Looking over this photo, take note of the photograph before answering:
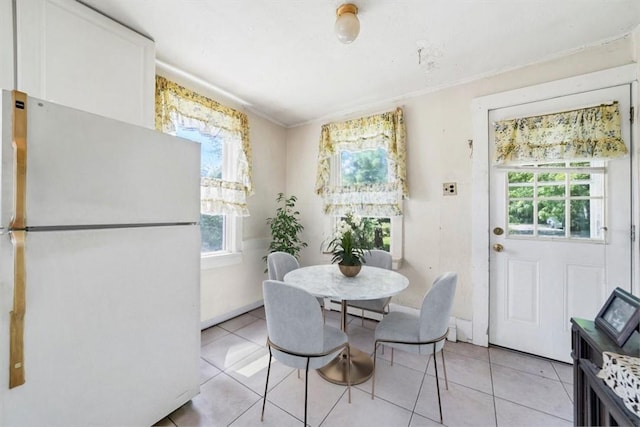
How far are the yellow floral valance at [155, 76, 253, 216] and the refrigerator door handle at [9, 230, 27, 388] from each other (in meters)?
1.47

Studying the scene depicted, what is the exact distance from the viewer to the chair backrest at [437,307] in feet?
4.81

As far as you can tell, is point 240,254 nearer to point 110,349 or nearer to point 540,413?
point 110,349

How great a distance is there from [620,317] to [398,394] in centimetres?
130

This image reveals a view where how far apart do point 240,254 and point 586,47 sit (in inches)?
143

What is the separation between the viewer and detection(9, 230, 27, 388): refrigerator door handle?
945mm

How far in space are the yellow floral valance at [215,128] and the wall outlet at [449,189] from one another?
211 centimetres

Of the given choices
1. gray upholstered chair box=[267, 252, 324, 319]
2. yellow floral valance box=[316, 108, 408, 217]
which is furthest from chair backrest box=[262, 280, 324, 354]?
yellow floral valance box=[316, 108, 408, 217]

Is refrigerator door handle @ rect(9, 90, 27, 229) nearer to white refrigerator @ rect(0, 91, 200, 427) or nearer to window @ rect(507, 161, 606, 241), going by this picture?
white refrigerator @ rect(0, 91, 200, 427)

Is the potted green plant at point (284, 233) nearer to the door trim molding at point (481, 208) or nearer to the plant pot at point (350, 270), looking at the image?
the plant pot at point (350, 270)

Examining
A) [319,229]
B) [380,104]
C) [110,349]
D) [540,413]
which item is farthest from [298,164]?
[540,413]

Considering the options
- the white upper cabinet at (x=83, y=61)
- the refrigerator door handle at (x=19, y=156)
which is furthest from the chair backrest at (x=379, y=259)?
the refrigerator door handle at (x=19, y=156)

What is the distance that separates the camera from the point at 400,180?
2732mm

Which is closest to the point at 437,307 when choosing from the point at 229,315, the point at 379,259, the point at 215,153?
the point at 379,259

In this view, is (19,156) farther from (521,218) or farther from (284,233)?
(521,218)
